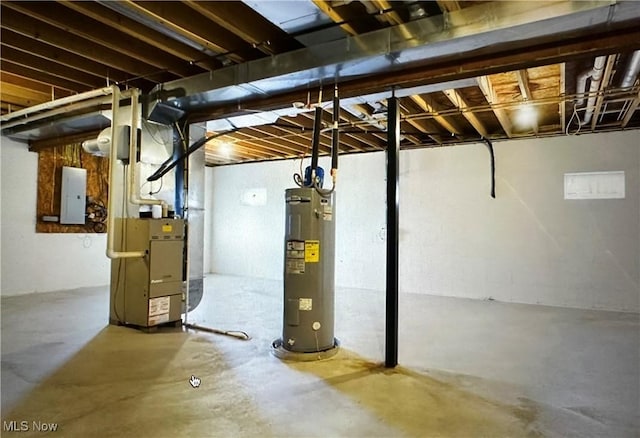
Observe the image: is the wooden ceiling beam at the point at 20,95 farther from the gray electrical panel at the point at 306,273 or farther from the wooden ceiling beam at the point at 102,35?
the gray electrical panel at the point at 306,273

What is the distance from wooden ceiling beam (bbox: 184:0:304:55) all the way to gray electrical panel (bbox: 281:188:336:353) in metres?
1.13

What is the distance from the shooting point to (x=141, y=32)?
299 cm

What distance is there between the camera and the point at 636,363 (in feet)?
10.5

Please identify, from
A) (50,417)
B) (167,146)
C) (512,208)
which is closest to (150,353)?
(50,417)

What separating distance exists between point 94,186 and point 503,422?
22.3ft

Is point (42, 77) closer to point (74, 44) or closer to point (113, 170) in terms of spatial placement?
point (74, 44)

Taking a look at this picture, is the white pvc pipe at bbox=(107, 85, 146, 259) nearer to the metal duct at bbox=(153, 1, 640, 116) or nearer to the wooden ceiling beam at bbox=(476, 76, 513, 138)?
the metal duct at bbox=(153, 1, 640, 116)

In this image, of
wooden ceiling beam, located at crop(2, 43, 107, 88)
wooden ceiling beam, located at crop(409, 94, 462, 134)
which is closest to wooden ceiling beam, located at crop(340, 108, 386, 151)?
wooden ceiling beam, located at crop(409, 94, 462, 134)

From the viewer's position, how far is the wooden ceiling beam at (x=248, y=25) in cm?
265

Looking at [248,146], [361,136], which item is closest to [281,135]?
[248,146]

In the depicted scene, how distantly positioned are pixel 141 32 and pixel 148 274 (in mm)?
2160

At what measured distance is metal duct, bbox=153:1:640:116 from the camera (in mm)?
2201

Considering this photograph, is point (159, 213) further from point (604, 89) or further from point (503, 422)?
point (604, 89)

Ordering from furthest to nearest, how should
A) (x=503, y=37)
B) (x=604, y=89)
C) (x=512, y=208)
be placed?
(x=512, y=208), (x=604, y=89), (x=503, y=37)
